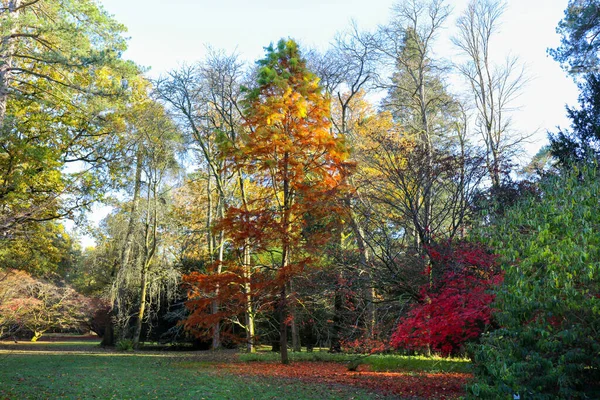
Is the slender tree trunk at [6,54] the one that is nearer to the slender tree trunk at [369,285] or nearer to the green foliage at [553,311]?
the slender tree trunk at [369,285]

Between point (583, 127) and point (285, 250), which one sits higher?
point (583, 127)

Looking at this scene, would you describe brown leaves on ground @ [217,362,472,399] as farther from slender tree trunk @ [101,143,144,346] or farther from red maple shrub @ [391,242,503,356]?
slender tree trunk @ [101,143,144,346]

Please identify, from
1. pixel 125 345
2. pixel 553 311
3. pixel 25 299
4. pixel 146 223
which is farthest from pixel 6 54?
pixel 125 345

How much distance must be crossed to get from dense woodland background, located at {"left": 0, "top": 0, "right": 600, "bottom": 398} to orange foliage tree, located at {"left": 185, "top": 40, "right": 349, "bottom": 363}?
0.22 ft

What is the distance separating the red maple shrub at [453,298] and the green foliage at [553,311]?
2101 millimetres

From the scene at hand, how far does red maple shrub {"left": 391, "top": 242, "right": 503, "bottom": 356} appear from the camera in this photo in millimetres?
8070

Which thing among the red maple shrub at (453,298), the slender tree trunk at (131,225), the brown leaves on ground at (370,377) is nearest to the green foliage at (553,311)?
the red maple shrub at (453,298)

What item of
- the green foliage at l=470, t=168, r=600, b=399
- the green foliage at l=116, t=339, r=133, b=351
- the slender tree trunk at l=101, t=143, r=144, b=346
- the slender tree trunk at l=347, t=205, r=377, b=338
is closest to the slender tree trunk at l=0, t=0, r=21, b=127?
the slender tree trunk at l=347, t=205, r=377, b=338

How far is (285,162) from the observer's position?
44.9 feet

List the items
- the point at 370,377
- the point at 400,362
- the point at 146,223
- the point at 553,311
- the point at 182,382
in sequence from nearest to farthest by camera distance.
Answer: the point at 553,311, the point at 182,382, the point at 370,377, the point at 400,362, the point at 146,223

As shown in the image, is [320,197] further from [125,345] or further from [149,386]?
[125,345]

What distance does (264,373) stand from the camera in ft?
38.7

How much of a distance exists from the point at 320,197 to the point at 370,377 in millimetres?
4932

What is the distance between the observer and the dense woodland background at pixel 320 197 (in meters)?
5.54
